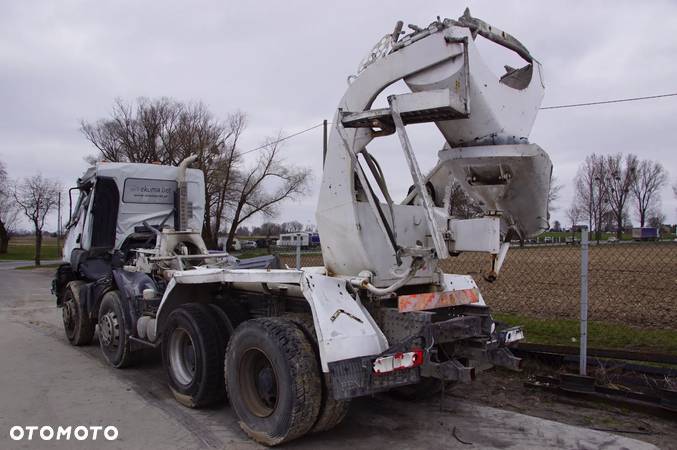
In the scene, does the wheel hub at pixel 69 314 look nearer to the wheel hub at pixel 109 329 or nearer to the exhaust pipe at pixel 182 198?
the wheel hub at pixel 109 329

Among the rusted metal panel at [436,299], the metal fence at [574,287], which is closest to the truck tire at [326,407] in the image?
the rusted metal panel at [436,299]

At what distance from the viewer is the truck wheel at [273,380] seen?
4120mm

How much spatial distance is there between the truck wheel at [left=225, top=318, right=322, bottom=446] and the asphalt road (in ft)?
0.68

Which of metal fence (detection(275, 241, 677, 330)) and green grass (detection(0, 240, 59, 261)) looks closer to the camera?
Answer: metal fence (detection(275, 241, 677, 330))

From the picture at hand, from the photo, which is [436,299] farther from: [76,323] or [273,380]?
[76,323]

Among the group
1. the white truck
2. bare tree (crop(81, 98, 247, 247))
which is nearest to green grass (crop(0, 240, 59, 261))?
bare tree (crop(81, 98, 247, 247))

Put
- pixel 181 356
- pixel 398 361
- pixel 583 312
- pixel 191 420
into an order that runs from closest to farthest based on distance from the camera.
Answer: pixel 398 361
pixel 191 420
pixel 583 312
pixel 181 356

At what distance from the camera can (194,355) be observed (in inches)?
213

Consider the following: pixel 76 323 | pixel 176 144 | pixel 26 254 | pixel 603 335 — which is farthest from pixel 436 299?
pixel 26 254

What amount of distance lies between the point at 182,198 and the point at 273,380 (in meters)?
4.84

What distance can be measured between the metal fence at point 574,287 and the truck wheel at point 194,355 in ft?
5.19

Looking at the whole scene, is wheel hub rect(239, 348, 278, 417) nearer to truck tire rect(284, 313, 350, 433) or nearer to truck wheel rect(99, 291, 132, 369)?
truck tire rect(284, 313, 350, 433)

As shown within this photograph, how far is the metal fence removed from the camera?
816 cm
